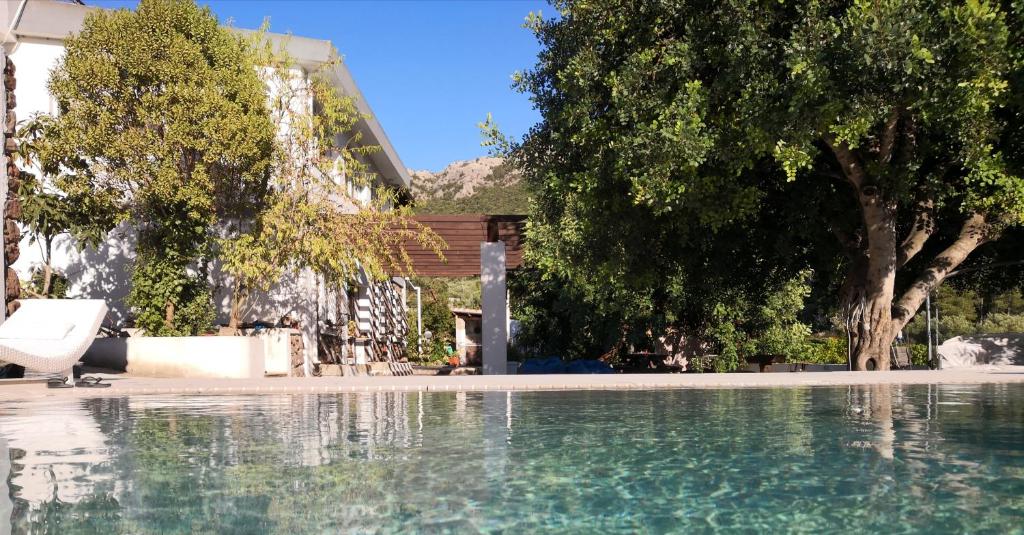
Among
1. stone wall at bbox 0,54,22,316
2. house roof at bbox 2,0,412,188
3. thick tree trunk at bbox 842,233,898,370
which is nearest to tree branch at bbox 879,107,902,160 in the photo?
thick tree trunk at bbox 842,233,898,370

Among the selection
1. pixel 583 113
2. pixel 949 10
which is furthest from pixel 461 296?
pixel 949 10

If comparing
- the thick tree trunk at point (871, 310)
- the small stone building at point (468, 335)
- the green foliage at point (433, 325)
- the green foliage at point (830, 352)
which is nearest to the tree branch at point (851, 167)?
the thick tree trunk at point (871, 310)

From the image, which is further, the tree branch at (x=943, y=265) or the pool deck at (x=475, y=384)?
the tree branch at (x=943, y=265)

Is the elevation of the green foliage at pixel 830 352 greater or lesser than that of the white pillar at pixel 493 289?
lesser

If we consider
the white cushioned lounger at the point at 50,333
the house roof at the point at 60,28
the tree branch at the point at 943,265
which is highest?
the house roof at the point at 60,28

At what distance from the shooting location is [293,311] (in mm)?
20203

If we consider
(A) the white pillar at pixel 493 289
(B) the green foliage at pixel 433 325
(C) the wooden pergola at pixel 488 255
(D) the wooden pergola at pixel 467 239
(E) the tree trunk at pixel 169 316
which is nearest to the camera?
(E) the tree trunk at pixel 169 316

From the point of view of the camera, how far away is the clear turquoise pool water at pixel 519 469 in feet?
14.2

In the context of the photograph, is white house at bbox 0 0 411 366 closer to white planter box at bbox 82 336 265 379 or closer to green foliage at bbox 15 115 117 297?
green foliage at bbox 15 115 117 297

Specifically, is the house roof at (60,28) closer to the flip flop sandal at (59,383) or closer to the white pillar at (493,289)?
the white pillar at (493,289)

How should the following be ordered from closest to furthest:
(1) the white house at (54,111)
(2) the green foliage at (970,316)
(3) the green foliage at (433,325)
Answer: (1) the white house at (54,111), (3) the green foliage at (433,325), (2) the green foliage at (970,316)

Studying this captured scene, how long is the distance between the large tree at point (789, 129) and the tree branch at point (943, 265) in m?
0.03

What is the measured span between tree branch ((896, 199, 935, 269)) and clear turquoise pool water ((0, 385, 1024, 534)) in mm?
6379

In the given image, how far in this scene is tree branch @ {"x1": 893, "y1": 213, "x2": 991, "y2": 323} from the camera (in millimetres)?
15625
